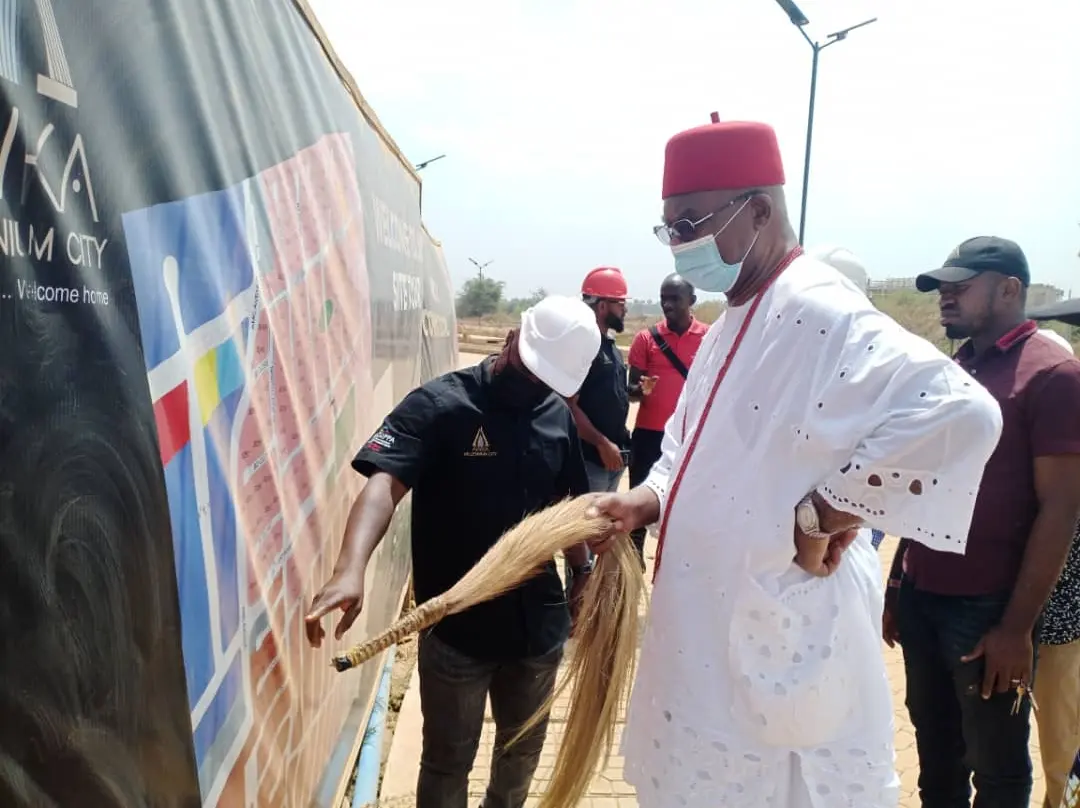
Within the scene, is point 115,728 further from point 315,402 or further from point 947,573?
point 947,573

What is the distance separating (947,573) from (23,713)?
255cm

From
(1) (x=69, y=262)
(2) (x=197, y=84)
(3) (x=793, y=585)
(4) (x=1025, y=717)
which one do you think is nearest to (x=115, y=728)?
(1) (x=69, y=262)

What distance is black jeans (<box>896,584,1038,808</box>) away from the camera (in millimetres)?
2434

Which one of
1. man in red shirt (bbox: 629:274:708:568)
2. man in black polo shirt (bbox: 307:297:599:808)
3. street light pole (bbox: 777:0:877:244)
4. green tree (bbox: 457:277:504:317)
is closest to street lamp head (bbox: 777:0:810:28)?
street light pole (bbox: 777:0:877:244)

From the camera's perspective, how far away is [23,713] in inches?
39.6

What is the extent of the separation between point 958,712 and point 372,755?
2.31 m

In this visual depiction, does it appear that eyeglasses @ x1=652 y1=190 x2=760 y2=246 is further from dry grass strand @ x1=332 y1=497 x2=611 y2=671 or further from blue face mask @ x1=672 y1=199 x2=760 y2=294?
dry grass strand @ x1=332 y1=497 x2=611 y2=671

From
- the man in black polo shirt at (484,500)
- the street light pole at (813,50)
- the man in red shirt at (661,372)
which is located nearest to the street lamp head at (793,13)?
the street light pole at (813,50)

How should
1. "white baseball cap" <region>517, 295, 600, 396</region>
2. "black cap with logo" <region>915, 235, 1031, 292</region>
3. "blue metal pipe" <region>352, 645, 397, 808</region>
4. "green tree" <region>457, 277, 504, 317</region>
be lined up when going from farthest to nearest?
"green tree" <region>457, 277, 504, 317</region> < "blue metal pipe" <region>352, 645, 397, 808</region> < "black cap with logo" <region>915, 235, 1031, 292</region> < "white baseball cap" <region>517, 295, 600, 396</region>

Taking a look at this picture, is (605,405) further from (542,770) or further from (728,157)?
(728,157)

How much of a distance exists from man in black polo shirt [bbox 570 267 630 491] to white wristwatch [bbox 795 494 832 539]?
3.00m

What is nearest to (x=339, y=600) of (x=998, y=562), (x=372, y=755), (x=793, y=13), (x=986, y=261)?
(x=372, y=755)

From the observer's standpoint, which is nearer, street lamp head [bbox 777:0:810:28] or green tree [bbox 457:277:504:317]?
street lamp head [bbox 777:0:810:28]

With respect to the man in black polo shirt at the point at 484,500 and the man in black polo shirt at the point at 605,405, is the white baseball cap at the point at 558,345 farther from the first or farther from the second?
the man in black polo shirt at the point at 605,405
